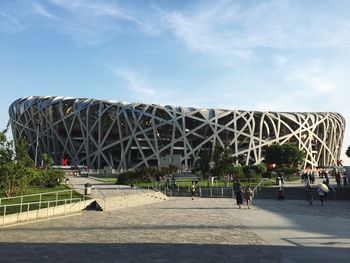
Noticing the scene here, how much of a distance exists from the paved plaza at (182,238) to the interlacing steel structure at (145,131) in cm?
6095

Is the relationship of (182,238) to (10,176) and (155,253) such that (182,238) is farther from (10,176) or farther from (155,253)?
(10,176)

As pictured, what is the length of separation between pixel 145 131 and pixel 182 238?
68.3m

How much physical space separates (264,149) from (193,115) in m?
15.9

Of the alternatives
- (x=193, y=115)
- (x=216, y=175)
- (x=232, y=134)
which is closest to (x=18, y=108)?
(x=193, y=115)

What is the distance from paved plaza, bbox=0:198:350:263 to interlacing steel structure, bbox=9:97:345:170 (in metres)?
61.0

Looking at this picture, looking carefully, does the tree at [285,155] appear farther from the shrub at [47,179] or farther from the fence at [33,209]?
the fence at [33,209]

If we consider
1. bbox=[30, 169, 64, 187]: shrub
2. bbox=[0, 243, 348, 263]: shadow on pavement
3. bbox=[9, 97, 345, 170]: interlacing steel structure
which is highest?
bbox=[9, 97, 345, 170]: interlacing steel structure

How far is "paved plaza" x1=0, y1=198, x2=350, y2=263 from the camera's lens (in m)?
9.53

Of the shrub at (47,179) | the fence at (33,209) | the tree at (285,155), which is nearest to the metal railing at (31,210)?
the fence at (33,209)

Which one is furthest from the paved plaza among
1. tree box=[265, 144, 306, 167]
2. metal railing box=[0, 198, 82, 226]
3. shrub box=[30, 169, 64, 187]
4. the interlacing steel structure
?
the interlacing steel structure

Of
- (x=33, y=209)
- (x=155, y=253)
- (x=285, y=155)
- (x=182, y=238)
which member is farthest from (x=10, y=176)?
(x=285, y=155)

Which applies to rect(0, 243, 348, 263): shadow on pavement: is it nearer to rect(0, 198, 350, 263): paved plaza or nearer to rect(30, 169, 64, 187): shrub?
rect(0, 198, 350, 263): paved plaza

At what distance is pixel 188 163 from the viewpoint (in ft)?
271

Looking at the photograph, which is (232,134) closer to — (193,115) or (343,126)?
(193,115)
